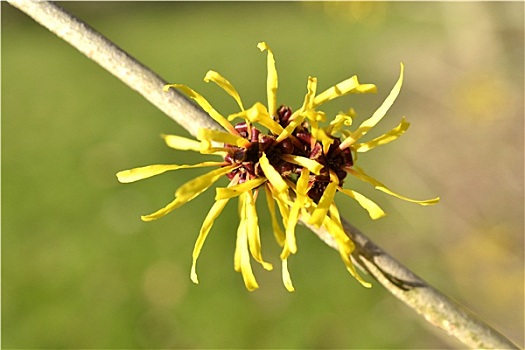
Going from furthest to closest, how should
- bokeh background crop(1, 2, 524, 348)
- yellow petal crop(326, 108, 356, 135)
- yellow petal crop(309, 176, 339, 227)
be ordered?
bokeh background crop(1, 2, 524, 348), yellow petal crop(326, 108, 356, 135), yellow petal crop(309, 176, 339, 227)

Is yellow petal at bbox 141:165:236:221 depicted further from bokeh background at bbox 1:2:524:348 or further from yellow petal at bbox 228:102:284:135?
bokeh background at bbox 1:2:524:348

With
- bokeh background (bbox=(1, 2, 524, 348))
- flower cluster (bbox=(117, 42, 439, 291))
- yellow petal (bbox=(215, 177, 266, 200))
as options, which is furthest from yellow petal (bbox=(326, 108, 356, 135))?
bokeh background (bbox=(1, 2, 524, 348))

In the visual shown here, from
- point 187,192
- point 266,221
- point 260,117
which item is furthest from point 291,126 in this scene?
point 266,221

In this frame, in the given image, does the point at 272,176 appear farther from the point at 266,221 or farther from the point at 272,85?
the point at 266,221

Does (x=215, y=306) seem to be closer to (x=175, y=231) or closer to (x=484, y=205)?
(x=175, y=231)

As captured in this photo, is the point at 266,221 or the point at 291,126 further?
the point at 266,221
